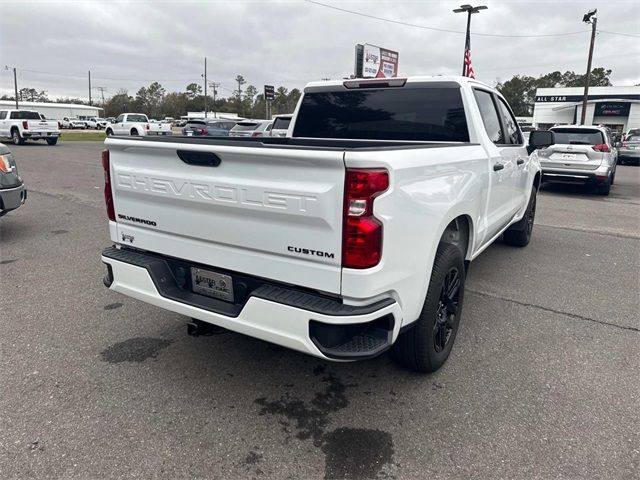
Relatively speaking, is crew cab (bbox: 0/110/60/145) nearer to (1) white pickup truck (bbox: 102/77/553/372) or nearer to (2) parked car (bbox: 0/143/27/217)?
(2) parked car (bbox: 0/143/27/217)

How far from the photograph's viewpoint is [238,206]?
2.50 meters

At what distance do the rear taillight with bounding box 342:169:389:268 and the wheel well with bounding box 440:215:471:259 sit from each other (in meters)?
1.02

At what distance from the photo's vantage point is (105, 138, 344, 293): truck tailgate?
2248 mm

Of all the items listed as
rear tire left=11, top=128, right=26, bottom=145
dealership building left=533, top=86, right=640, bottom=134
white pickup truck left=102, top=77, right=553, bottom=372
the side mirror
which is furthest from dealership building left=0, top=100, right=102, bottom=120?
white pickup truck left=102, top=77, right=553, bottom=372

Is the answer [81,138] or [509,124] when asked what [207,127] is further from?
[509,124]

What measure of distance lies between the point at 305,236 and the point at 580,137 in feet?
37.8

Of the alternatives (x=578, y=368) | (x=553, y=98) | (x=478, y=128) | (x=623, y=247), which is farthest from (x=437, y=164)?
(x=553, y=98)

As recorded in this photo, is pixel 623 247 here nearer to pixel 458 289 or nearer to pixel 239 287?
pixel 458 289

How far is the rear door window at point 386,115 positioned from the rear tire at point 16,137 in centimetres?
2648

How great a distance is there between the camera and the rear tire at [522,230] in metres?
6.19

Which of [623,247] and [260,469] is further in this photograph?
[623,247]

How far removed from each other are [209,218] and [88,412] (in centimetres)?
133

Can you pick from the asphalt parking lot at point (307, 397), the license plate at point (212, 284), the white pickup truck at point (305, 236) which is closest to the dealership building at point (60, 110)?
the asphalt parking lot at point (307, 397)

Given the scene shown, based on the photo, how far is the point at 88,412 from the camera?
271 centimetres
